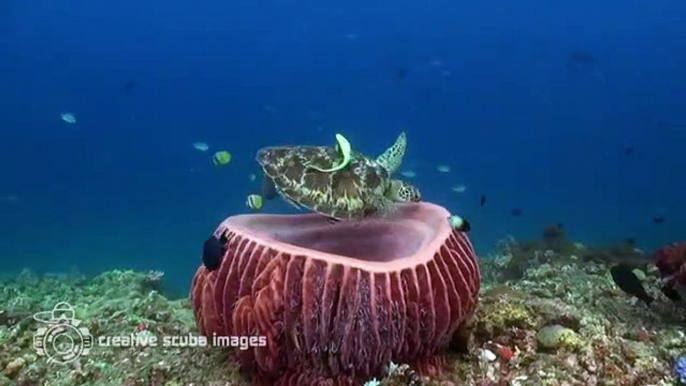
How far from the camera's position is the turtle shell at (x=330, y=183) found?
169 inches

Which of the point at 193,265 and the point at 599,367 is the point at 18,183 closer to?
the point at 193,265

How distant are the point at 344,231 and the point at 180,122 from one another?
109124 millimetres

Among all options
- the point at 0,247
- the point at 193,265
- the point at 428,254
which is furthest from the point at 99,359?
the point at 0,247

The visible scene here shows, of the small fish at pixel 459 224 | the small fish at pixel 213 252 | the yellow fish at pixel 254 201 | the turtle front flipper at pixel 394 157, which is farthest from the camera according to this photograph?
the yellow fish at pixel 254 201

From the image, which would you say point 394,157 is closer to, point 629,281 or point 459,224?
point 459,224

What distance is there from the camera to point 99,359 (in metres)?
4.69

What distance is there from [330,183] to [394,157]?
2.94 ft

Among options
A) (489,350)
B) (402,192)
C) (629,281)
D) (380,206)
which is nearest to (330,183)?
(380,206)

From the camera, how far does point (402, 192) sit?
4.70 metres

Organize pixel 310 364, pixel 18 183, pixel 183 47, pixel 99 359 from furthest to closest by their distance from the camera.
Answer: pixel 183 47 → pixel 18 183 → pixel 99 359 → pixel 310 364

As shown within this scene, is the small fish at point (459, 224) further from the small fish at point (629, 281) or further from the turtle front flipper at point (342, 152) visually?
the small fish at point (629, 281)

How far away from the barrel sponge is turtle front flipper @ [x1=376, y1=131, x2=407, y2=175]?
839 mm

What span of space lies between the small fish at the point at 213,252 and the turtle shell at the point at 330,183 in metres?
0.64
